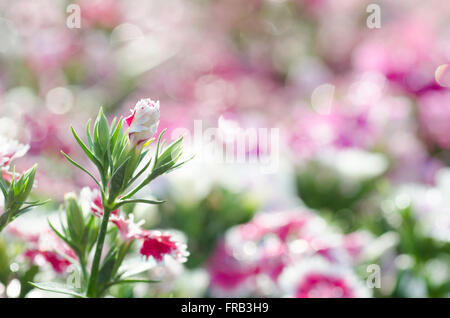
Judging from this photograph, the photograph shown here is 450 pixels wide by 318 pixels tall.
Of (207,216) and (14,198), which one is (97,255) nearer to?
(14,198)

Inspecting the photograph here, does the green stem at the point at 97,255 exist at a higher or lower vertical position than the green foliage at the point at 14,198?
lower

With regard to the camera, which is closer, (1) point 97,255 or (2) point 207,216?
(1) point 97,255

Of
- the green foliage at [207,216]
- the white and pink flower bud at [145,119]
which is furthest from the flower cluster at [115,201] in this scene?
the green foliage at [207,216]

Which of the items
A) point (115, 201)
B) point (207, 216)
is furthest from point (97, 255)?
point (207, 216)

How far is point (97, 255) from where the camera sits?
486 millimetres

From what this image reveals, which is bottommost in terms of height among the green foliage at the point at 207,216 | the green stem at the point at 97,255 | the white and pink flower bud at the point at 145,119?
the green stem at the point at 97,255

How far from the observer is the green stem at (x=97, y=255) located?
0.47 metres

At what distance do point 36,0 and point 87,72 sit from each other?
0.19m

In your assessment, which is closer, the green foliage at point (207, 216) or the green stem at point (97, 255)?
the green stem at point (97, 255)

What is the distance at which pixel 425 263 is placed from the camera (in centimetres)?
77

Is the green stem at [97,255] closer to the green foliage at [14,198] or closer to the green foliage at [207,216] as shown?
the green foliage at [14,198]

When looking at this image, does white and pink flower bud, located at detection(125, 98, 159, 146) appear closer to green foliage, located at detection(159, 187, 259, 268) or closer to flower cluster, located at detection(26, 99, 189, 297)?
flower cluster, located at detection(26, 99, 189, 297)

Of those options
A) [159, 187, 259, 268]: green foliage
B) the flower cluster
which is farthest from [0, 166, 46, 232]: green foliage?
[159, 187, 259, 268]: green foliage
